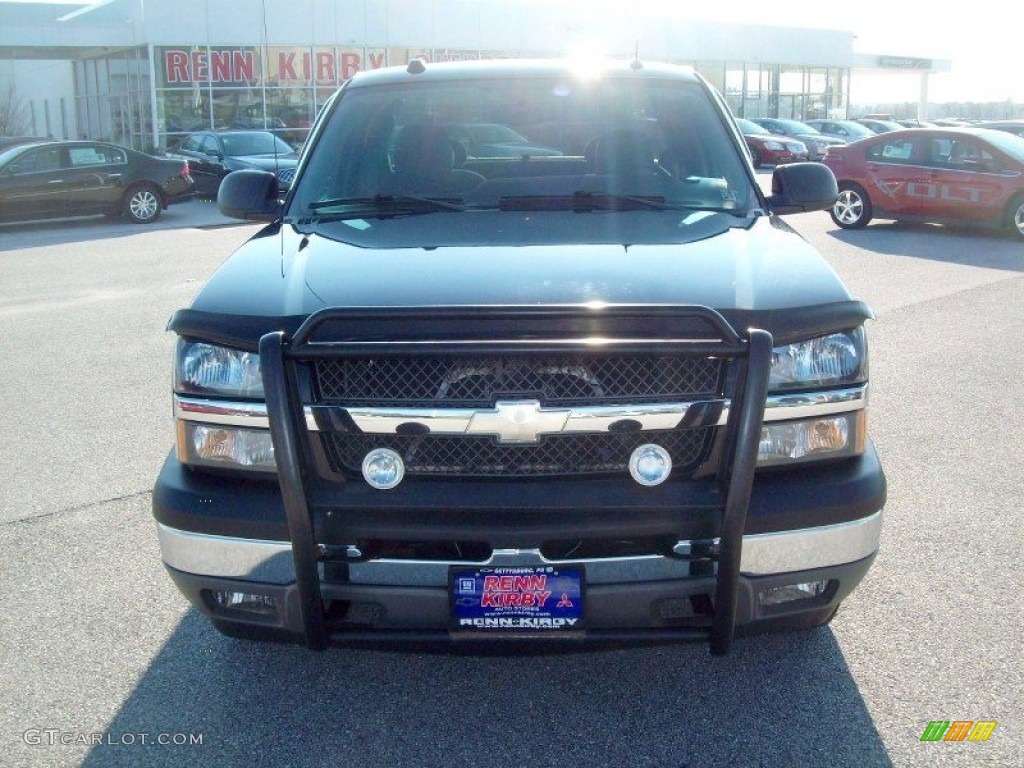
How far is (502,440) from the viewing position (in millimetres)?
2922

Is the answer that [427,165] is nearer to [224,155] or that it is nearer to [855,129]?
[224,155]

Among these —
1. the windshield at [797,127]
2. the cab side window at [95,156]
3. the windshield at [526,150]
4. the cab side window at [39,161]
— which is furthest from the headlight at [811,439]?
the windshield at [797,127]

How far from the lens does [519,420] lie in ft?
9.47

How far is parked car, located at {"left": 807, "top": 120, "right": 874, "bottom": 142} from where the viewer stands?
3707 cm

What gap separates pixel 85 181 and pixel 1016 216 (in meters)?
14.5

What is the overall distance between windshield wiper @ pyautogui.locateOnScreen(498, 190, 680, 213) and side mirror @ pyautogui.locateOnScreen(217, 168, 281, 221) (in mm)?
1035

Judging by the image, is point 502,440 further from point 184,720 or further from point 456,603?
point 184,720

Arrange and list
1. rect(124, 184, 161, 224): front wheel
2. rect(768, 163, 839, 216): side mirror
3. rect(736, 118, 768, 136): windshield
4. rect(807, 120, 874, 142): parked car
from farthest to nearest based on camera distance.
Answer: rect(807, 120, 874, 142): parked car
rect(736, 118, 768, 136): windshield
rect(124, 184, 161, 224): front wheel
rect(768, 163, 839, 216): side mirror

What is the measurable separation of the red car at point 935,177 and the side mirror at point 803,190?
36.7 feet

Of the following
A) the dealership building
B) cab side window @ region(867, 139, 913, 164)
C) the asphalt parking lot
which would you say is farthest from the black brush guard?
the dealership building

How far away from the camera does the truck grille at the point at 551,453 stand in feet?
9.78

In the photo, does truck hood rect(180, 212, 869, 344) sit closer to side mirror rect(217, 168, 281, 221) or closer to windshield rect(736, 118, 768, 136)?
side mirror rect(217, 168, 281, 221)

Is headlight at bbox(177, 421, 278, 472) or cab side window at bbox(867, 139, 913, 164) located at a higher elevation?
cab side window at bbox(867, 139, 913, 164)

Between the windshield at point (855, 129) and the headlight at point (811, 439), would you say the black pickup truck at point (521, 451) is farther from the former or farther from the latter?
the windshield at point (855, 129)
